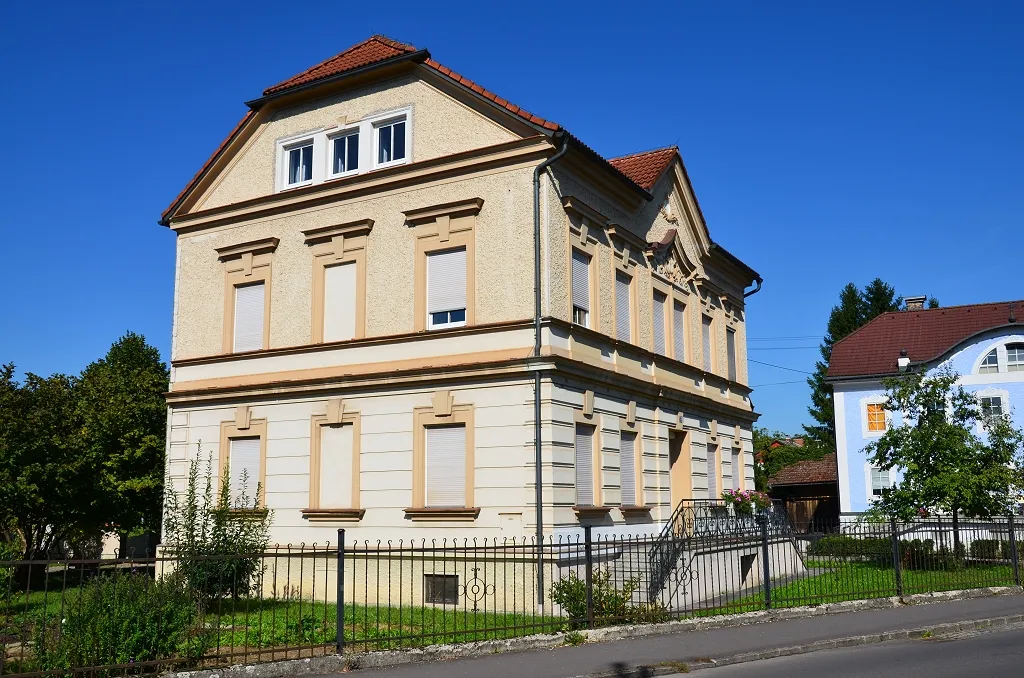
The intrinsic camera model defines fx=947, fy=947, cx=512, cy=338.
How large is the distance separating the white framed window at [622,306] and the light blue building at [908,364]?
57.7 feet

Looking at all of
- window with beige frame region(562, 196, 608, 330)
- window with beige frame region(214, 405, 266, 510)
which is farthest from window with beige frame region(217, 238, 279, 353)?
window with beige frame region(562, 196, 608, 330)

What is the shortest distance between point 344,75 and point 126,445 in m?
12.0

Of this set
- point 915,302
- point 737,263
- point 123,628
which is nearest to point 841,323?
point 915,302

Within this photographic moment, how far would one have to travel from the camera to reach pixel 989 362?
121ft

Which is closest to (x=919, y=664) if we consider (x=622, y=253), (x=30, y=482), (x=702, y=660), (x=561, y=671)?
(x=702, y=660)

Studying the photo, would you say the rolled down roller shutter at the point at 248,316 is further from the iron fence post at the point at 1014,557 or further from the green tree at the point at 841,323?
the green tree at the point at 841,323

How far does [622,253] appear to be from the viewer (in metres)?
20.5

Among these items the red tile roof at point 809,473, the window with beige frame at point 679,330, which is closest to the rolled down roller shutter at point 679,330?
the window with beige frame at point 679,330

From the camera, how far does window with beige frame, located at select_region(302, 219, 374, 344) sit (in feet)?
63.6

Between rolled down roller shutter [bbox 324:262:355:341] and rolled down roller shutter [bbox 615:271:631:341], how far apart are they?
557cm

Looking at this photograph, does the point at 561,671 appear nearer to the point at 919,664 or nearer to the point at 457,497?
the point at 919,664

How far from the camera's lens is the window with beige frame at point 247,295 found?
2075 centimetres

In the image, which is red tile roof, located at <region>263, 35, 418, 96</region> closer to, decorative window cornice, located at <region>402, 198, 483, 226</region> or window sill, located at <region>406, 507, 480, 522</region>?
decorative window cornice, located at <region>402, 198, 483, 226</region>

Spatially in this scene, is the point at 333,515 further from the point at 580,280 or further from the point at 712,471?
the point at 712,471
